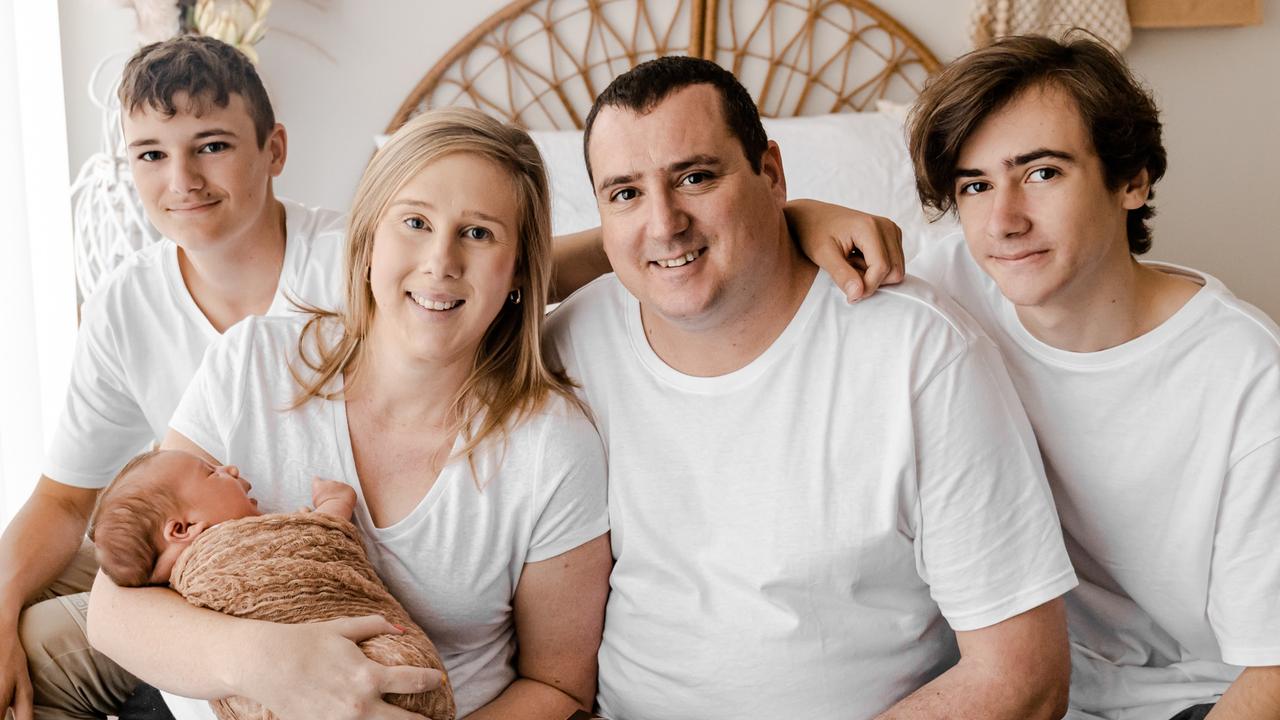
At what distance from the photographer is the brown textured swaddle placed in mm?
1342

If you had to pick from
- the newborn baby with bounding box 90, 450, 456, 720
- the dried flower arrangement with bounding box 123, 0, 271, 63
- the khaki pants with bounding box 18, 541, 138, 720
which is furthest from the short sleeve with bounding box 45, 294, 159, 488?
the dried flower arrangement with bounding box 123, 0, 271, 63

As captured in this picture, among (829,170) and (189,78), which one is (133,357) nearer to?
(189,78)

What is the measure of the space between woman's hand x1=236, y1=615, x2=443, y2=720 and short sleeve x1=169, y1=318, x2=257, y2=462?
350 millimetres

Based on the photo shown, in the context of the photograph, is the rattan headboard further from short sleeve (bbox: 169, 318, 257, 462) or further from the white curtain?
short sleeve (bbox: 169, 318, 257, 462)

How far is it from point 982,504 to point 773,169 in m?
0.55

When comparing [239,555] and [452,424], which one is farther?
[452,424]

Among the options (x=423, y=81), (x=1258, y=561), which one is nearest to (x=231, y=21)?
(x=423, y=81)

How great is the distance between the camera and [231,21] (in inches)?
123

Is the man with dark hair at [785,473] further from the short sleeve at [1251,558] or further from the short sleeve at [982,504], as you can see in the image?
the short sleeve at [1251,558]

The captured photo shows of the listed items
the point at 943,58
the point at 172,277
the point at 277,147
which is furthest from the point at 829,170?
the point at 172,277

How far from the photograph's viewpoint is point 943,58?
3834mm

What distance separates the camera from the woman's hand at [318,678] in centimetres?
129

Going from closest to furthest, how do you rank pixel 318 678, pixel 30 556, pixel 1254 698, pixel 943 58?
pixel 318 678 → pixel 1254 698 → pixel 30 556 → pixel 943 58

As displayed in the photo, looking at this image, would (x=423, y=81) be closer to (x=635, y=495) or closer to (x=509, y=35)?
(x=509, y=35)
